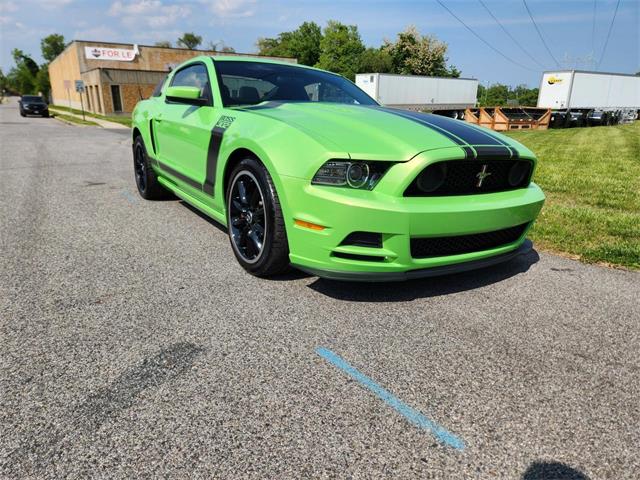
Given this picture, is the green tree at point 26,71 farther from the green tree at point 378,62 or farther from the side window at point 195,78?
the side window at point 195,78

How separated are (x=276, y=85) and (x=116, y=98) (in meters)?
38.0

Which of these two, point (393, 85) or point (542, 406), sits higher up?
point (393, 85)

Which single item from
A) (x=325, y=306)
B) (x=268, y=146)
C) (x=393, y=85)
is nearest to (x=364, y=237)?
(x=325, y=306)

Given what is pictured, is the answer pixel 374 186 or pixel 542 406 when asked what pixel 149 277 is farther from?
pixel 542 406

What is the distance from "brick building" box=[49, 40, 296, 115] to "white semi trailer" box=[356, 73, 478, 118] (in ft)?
59.1

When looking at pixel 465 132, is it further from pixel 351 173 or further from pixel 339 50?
pixel 339 50

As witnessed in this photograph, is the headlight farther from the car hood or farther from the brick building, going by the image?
the brick building

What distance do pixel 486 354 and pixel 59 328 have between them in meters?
2.32

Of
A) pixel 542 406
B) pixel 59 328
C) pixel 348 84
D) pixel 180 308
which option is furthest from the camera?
pixel 348 84

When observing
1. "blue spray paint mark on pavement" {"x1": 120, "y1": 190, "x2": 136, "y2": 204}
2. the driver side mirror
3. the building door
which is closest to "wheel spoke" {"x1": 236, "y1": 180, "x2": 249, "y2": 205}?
the driver side mirror

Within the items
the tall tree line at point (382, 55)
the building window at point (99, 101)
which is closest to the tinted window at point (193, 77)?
the building window at point (99, 101)

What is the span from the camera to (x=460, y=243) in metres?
2.80

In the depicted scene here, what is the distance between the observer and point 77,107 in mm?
50688

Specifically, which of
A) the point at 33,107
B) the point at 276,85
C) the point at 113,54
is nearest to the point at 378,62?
the point at 113,54
